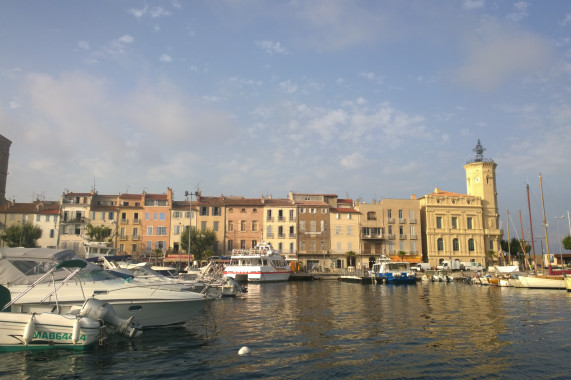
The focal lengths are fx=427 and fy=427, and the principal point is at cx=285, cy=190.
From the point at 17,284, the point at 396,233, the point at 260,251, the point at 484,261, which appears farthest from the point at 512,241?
the point at 17,284

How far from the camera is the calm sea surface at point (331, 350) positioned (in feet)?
37.8

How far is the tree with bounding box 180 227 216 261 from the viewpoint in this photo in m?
61.6

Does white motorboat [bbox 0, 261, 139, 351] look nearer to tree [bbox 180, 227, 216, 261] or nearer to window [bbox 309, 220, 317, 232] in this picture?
tree [bbox 180, 227, 216, 261]

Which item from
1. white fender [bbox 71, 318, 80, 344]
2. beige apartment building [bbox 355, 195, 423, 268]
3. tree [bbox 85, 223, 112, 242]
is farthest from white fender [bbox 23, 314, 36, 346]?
beige apartment building [bbox 355, 195, 423, 268]

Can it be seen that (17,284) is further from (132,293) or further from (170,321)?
(170,321)

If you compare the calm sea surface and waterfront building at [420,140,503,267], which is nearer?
the calm sea surface

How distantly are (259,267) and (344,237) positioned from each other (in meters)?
19.1

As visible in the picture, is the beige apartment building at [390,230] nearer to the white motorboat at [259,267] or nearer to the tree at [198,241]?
the white motorboat at [259,267]

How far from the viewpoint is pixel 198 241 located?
202ft

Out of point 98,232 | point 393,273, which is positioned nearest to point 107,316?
point 393,273

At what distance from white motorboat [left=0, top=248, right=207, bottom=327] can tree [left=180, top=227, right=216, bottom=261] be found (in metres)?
44.5

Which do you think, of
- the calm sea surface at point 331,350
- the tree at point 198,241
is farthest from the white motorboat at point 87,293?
the tree at point 198,241

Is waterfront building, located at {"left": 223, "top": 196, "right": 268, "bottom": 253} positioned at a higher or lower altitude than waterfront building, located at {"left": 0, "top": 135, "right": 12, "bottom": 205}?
lower

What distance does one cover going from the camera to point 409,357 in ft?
43.1
